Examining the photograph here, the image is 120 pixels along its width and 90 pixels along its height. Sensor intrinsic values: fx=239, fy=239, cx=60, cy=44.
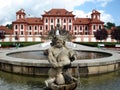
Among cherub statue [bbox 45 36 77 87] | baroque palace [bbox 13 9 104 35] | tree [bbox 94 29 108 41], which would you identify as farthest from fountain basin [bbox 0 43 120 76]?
baroque palace [bbox 13 9 104 35]

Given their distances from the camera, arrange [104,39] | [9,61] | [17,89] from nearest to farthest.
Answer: [17,89] → [9,61] → [104,39]

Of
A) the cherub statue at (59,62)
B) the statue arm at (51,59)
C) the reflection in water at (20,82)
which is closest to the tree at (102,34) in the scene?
the reflection in water at (20,82)

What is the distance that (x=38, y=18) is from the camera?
85.0 metres

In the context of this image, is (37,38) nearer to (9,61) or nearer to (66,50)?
(9,61)

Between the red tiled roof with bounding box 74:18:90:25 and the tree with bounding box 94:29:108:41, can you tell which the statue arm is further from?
the red tiled roof with bounding box 74:18:90:25

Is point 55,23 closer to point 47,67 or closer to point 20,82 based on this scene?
point 47,67

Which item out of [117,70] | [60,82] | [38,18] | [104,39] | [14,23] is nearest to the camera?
[60,82]

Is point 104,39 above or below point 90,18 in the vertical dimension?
below

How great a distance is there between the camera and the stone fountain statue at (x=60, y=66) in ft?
22.7

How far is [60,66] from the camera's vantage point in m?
6.90

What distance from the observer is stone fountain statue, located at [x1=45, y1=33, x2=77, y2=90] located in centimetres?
692

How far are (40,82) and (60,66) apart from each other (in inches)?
164

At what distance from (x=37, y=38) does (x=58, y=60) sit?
203 feet

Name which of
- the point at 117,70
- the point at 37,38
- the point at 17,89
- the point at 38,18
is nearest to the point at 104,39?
the point at 37,38
